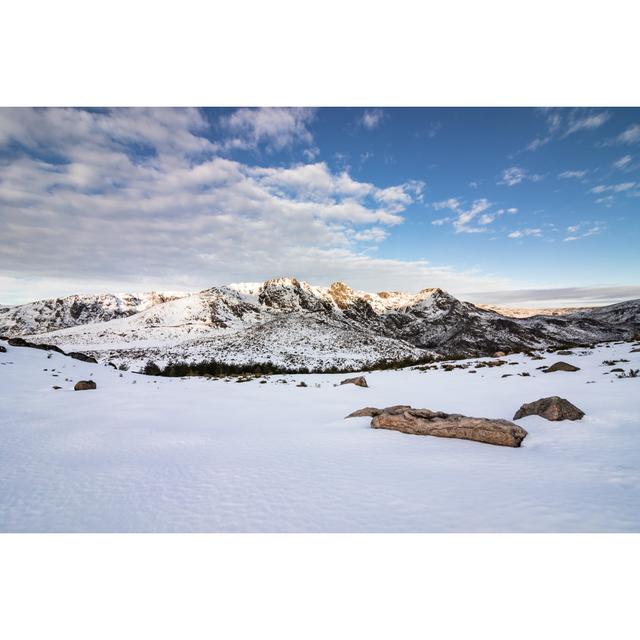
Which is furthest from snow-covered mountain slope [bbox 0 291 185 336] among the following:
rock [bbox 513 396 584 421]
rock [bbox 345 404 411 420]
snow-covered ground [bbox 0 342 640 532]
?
rock [bbox 513 396 584 421]

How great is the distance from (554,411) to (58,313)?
7951 inches

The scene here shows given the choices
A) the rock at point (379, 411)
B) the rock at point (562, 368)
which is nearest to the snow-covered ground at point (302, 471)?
the rock at point (379, 411)

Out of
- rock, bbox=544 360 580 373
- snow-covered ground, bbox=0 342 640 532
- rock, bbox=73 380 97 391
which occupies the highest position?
rock, bbox=544 360 580 373

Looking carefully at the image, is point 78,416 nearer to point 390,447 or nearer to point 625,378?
point 390,447

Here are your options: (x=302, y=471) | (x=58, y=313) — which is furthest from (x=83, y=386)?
(x=58, y=313)

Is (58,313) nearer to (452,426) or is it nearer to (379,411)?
(379,411)

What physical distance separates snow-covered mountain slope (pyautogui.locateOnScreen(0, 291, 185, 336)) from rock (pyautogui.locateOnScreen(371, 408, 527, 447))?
146 metres

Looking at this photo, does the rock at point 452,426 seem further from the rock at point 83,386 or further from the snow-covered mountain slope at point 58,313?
the snow-covered mountain slope at point 58,313

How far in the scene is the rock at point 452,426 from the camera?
5418mm

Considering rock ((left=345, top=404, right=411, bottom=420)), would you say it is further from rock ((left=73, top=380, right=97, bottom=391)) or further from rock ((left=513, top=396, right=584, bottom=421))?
rock ((left=73, top=380, right=97, bottom=391))

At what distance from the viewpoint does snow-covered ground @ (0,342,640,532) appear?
3.24 m

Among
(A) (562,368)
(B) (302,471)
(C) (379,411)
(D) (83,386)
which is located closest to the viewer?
(B) (302,471)

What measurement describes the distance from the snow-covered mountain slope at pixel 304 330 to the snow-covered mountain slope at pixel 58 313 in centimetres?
303

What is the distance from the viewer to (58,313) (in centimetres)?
15800
